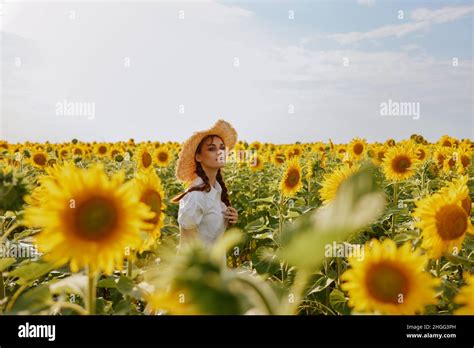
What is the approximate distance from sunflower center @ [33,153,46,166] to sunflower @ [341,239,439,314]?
7994 mm

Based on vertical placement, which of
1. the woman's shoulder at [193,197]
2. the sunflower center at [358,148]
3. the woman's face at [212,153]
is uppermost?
the sunflower center at [358,148]

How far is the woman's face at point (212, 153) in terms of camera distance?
3832 millimetres

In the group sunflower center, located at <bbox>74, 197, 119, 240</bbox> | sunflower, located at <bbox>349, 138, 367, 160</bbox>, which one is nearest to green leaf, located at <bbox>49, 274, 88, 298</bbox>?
sunflower center, located at <bbox>74, 197, 119, 240</bbox>

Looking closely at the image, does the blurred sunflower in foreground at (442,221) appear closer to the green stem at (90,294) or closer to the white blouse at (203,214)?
the green stem at (90,294)

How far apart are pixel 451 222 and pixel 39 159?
7958 millimetres

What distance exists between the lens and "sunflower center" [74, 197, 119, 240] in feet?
3.51

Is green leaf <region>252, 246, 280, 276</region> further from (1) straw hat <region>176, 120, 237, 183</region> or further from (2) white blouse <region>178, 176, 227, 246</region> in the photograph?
Answer: (1) straw hat <region>176, 120, 237, 183</region>

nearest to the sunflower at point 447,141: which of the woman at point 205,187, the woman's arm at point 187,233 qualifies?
the woman at point 205,187

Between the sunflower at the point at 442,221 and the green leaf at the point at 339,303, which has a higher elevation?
the sunflower at the point at 442,221

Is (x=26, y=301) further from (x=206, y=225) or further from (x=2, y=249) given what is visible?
(x=206, y=225)

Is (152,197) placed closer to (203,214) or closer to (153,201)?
(153,201)

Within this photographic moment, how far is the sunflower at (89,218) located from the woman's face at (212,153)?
108 inches

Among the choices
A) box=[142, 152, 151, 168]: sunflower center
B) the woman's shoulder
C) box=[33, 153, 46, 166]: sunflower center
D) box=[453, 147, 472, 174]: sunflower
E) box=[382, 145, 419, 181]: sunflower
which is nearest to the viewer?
the woman's shoulder
